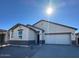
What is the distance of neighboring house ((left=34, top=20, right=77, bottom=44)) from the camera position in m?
6.23

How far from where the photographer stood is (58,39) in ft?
24.6

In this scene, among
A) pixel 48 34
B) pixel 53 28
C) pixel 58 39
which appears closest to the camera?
pixel 53 28

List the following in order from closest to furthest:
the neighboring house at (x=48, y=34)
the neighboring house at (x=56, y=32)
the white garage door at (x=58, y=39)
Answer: the neighboring house at (x=56, y=32) < the neighboring house at (x=48, y=34) < the white garage door at (x=58, y=39)

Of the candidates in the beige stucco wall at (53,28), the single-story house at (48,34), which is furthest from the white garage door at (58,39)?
the beige stucco wall at (53,28)

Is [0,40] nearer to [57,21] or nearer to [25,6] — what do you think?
[25,6]

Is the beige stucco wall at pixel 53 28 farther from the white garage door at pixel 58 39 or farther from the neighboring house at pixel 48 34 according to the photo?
→ the white garage door at pixel 58 39

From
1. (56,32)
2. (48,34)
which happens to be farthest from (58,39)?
(48,34)

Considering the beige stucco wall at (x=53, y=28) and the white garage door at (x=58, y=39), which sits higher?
the beige stucco wall at (x=53, y=28)

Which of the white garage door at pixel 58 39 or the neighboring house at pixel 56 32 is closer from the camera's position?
the neighboring house at pixel 56 32

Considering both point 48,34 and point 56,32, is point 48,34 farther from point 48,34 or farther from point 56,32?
point 56,32

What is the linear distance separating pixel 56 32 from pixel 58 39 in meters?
0.76

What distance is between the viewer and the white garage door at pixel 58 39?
6.83 meters

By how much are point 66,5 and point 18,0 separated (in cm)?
165

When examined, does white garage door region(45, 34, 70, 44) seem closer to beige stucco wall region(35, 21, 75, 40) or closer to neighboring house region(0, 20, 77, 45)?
neighboring house region(0, 20, 77, 45)
